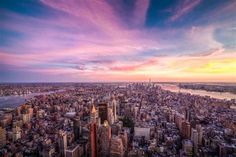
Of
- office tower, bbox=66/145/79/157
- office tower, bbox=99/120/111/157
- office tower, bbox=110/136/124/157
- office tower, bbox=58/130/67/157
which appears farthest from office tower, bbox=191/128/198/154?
office tower, bbox=58/130/67/157

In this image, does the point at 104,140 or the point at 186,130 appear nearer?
the point at 104,140

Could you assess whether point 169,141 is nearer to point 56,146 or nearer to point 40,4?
point 56,146

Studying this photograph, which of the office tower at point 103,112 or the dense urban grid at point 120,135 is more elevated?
the office tower at point 103,112

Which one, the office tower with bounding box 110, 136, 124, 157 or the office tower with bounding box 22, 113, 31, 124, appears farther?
the office tower with bounding box 22, 113, 31, 124

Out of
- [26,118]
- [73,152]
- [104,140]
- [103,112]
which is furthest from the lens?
[26,118]

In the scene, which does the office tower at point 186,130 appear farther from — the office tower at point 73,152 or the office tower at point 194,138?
the office tower at point 73,152

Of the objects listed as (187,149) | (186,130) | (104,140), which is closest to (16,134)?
(104,140)

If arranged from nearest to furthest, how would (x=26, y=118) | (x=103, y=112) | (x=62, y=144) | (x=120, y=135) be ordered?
1. (x=62, y=144)
2. (x=120, y=135)
3. (x=103, y=112)
4. (x=26, y=118)

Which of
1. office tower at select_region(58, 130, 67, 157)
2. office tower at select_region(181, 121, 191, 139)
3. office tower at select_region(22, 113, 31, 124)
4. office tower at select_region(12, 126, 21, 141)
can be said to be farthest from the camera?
office tower at select_region(22, 113, 31, 124)

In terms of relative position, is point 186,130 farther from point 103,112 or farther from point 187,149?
point 103,112

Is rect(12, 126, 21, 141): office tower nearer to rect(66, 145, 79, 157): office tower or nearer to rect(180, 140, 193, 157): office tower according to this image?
rect(66, 145, 79, 157): office tower

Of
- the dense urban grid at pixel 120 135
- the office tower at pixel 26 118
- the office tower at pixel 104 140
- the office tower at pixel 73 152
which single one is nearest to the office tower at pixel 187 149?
the dense urban grid at pixel 120 135
